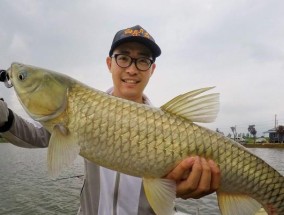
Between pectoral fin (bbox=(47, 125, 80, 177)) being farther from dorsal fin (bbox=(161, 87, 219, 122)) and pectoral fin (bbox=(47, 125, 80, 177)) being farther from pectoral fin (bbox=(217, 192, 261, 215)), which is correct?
pectoral fin (bbox=(217, 192, 261, 215))

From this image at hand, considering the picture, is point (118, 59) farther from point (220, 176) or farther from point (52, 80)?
point (220, 176)

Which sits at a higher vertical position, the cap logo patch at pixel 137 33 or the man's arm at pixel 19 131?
the cap logo patch at pixel 137 33

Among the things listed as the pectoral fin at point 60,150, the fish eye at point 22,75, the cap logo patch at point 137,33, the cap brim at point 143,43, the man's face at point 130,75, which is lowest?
the pectoral fin at point 60,150

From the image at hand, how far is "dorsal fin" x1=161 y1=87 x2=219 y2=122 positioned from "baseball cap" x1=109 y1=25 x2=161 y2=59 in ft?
3.41

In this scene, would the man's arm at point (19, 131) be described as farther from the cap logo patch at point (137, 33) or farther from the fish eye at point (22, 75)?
the cap logo patch at point (137, 33)

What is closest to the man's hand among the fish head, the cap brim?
the fish head

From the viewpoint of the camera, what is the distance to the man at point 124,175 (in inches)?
91.7

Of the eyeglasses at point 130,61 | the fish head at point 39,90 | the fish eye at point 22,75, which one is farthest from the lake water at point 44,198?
the fish eye at point 22,75

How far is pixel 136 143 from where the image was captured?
2.25 m

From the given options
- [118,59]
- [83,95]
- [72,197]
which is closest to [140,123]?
[83,95]

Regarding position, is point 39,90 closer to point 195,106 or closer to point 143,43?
point 195,106

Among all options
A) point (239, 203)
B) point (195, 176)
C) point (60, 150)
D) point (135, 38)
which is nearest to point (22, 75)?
point (60, 150)

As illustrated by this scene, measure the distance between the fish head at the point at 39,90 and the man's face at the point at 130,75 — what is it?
3.12 feet

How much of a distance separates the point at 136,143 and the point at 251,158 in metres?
0.92
